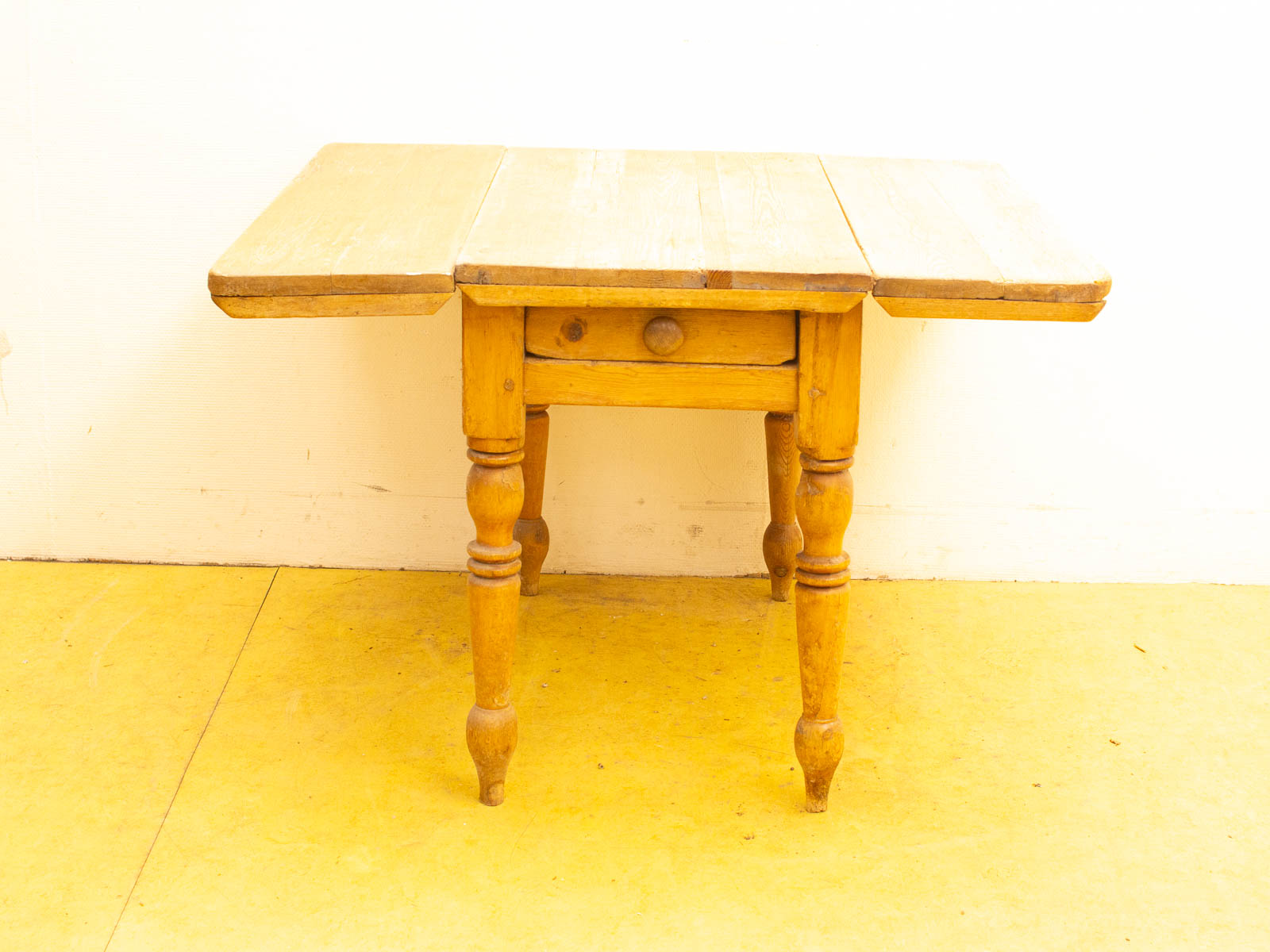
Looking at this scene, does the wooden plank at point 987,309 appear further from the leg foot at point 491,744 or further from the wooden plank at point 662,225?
the leg foot at point 491,744

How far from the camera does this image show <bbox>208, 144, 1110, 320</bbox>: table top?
4.91 feet

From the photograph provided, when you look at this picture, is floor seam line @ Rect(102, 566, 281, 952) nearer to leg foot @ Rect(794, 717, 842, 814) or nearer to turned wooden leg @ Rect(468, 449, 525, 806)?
turned wooden leg @ Rect(468, 449, 525, 806)

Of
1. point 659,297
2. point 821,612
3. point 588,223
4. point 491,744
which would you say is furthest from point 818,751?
point 588,223

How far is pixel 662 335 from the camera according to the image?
1.60 meters

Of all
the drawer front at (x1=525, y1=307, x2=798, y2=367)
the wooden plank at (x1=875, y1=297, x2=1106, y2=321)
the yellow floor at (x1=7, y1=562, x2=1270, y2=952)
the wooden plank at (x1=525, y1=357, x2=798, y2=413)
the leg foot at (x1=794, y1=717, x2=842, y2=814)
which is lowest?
the yellow floor at (x1=7, y1=562, x2=1270, y2=952)

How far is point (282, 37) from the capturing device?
2.24 m

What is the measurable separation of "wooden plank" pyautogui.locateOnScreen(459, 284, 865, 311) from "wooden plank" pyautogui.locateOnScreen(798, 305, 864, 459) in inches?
3.1

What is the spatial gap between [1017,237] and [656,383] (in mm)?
531

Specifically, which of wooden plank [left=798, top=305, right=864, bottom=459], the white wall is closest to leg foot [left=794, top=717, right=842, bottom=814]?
wooden plank [left=798, top=305, right=864, bottom=459]

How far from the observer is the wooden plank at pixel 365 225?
149 centimetres

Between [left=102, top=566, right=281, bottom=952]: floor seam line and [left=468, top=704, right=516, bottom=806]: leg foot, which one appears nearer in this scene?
[left=102, top=566, right=281, bottom=952]: floor seam line

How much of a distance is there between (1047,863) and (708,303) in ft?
2.89

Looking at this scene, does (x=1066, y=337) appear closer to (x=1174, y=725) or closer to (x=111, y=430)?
(x=1174, y=725)

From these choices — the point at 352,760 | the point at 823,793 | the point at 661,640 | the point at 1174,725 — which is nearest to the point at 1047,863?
the point at 823,793
